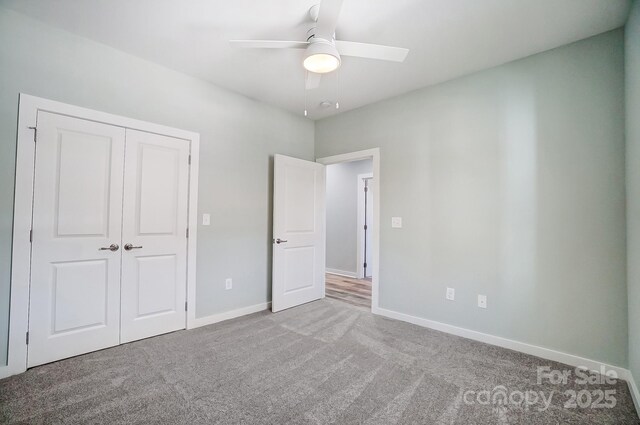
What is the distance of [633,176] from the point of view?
1.91 metres

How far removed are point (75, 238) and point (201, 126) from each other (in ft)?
5.18

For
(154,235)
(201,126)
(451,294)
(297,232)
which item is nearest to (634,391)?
(451,294)

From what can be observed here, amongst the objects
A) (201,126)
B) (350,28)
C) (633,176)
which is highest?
(350,28)

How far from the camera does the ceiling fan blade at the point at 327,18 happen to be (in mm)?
1600

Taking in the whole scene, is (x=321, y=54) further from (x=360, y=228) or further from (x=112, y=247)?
(x=360, y=228)

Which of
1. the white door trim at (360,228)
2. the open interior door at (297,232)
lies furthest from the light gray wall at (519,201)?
the white door trim at (360,228)

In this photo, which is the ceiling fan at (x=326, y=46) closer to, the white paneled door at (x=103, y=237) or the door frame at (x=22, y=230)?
the white paneled door at (x=103, y=237)

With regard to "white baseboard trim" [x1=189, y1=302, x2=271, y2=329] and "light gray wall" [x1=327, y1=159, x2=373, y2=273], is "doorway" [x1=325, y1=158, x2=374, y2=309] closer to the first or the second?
"light gray wall" [x1=327, y1=159, x2=373, y2=273]

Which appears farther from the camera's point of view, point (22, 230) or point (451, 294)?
point (451, 294)

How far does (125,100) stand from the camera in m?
2.58

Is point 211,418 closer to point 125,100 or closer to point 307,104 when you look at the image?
point 125,100

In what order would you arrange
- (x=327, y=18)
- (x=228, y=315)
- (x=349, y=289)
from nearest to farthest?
(x=327, y=18), (x=228, y=315), (x=349, y=289)

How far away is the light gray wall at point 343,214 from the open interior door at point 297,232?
1780 millimetres

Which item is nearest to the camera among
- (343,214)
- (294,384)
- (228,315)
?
(294,384)
